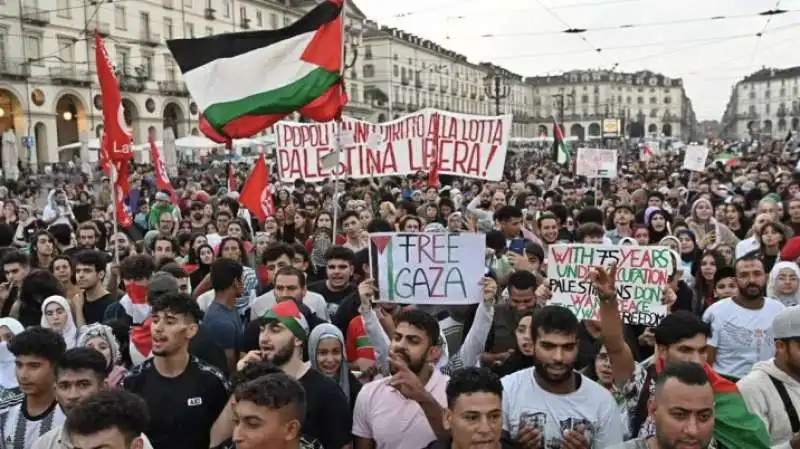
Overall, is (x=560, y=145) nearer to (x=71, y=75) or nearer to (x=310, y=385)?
(x=310, y=385)

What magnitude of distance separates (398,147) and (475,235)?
→ 8367 mm

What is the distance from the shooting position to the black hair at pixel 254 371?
3396mm

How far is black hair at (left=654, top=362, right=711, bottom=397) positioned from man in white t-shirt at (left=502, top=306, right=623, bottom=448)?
24.1 inches

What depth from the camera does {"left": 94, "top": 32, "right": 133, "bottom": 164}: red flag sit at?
8.05m

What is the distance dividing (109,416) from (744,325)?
3975mm

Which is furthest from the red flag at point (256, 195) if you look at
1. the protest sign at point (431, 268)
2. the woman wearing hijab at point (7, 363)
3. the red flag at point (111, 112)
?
the woman wearing hijab at point (7, 363)

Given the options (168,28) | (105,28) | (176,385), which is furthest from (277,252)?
(168,28)

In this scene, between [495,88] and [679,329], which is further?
[495,88]

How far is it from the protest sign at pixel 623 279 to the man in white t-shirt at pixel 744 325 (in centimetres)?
40

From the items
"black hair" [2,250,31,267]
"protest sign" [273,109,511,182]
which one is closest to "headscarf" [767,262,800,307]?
"black hair" [2,250,31,267]

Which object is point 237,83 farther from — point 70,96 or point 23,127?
point 70,96

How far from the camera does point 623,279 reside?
204 inches

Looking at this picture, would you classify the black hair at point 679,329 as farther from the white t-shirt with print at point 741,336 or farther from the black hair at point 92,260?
the black hair at point 92,260

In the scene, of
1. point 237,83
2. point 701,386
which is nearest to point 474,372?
point 701,386
